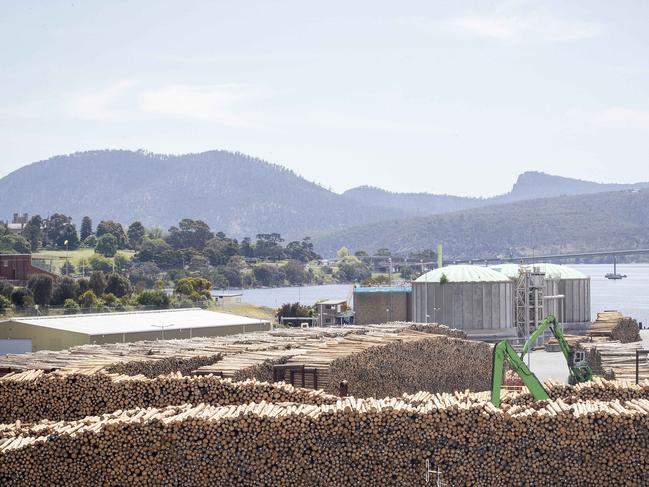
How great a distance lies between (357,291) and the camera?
66000 mm

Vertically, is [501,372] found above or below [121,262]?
below

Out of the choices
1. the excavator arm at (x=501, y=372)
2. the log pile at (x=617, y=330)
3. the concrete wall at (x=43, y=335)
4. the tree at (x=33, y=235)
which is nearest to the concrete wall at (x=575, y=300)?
the log pile at (x=617, y=330)

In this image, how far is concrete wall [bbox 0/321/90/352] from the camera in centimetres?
3997

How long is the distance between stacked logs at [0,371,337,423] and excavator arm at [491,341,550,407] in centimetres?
340

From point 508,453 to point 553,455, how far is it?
2.74 ft

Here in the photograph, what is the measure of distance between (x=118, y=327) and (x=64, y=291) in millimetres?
35643

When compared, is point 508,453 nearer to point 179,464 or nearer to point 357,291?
point 179,464

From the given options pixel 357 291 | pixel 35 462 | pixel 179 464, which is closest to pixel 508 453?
pixel 179 464

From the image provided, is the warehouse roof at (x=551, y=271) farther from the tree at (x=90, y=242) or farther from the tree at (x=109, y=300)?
the tree at (x=90, y=242)

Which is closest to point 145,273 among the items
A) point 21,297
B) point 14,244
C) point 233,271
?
point 14,244

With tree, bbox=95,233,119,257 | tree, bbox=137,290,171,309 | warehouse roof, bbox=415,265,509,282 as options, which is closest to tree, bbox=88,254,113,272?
tree, bbox=95,233,119,257

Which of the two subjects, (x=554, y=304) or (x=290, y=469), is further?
(x=554, y=304)

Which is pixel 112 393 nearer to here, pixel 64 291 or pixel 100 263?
pixel 64 291

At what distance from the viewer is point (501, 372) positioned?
72.1 ft
